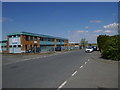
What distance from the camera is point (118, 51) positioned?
17.5m

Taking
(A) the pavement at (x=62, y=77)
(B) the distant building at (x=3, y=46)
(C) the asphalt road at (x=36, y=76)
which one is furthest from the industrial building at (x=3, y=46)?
(A) the pavement at (x=62, y=77)

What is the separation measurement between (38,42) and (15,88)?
49300 millimetres

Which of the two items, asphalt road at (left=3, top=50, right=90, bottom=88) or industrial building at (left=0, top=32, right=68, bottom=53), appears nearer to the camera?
asphalt road at (left=3, top=50, right=90, bottom=88)

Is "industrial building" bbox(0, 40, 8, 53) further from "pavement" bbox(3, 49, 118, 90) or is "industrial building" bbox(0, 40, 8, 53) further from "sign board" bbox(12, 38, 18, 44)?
"pavement" bbox(3, 49, 118, 90)

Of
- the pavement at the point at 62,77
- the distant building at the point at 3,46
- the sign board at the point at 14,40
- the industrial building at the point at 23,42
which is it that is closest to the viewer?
the pavement at the point at 62,77

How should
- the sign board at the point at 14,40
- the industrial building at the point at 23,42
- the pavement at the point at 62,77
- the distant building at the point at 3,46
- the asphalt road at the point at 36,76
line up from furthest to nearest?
the distant building at the point at 3,46 < the sign board at the point at 14,40 < the industrial building at the point at 23,42 < the asphalt road at the point at 36,76 < the pavement at the point at 62,77

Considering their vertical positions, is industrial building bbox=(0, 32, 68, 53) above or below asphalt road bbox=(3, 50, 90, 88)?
above

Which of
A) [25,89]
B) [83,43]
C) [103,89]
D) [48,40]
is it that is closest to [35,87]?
[25,89]

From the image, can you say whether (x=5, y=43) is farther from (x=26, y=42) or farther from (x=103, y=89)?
(x=103, y=89)

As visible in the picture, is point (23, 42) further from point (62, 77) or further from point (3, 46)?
point (62, 77)

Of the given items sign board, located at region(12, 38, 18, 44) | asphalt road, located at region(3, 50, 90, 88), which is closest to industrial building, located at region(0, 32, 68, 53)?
sign board, located at region(12, 38, 18, 44)

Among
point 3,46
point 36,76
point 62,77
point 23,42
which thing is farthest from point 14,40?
point 62,77

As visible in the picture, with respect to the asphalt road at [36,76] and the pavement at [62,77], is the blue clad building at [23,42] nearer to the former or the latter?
the asphalt road at [36,76]

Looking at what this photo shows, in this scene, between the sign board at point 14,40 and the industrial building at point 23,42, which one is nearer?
the industrial building at point 23,42
